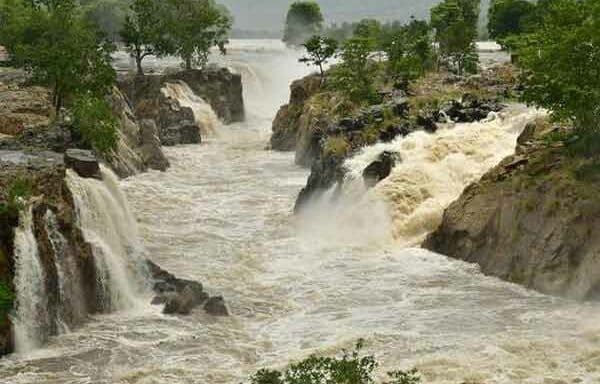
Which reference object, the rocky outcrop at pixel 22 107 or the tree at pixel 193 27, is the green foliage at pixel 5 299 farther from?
the tree at pixel 193 27

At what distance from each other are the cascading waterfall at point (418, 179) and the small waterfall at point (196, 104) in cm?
3120

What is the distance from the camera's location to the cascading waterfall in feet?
116

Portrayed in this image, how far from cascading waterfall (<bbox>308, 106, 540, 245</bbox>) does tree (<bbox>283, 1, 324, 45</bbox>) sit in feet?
365

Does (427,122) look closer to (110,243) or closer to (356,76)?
(356,76)

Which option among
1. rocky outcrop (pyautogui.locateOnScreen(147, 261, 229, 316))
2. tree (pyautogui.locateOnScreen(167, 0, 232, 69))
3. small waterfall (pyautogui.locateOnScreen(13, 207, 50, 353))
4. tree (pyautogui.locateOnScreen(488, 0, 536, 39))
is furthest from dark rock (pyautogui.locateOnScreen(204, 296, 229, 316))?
tree (pyautogui.locateOnScreen(488, 0, 536, 39))

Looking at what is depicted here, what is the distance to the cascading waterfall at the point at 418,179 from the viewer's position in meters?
35.4

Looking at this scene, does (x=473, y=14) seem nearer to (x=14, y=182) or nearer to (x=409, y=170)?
(x=409, y=170)

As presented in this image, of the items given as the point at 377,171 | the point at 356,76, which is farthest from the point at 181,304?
the point at 356,76

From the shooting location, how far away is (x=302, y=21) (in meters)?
154

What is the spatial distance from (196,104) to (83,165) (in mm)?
41404

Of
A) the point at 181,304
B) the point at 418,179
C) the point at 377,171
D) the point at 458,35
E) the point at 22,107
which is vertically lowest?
the point at 181,304

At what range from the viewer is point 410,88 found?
5322 centimetres

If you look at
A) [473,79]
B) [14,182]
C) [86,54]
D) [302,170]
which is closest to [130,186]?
[86,54]

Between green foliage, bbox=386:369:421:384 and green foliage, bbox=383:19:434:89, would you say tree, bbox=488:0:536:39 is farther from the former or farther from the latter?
green foliage, bbox=386:369:421:384
